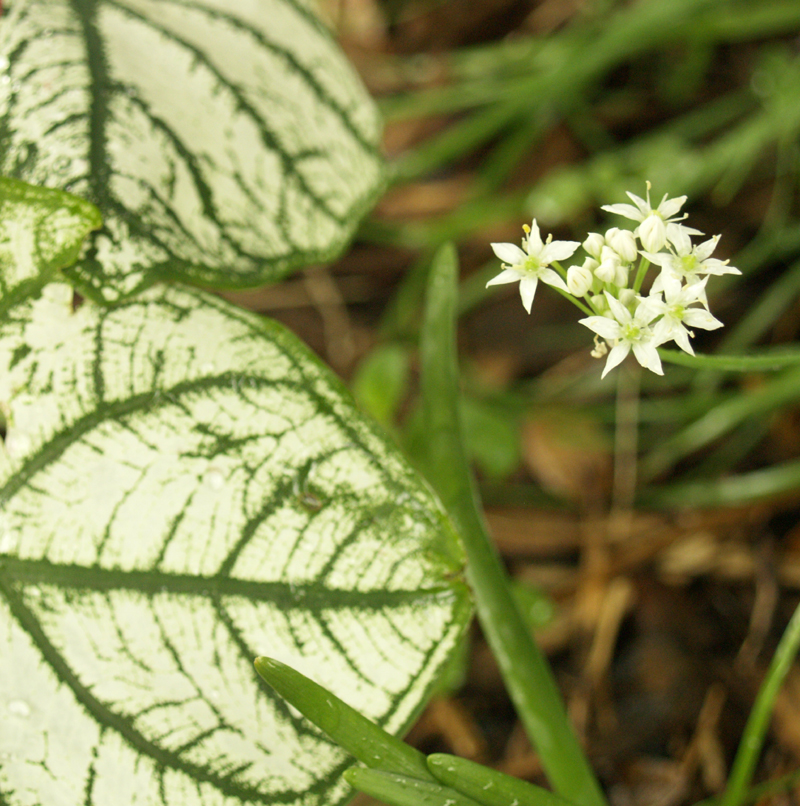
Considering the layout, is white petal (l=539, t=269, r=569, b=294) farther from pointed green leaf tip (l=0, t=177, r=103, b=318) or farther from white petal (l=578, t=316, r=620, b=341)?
pointed green leaf tip (l=0, t=177, r=103, b=318)

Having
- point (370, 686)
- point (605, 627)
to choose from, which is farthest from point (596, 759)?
point (370, 686)

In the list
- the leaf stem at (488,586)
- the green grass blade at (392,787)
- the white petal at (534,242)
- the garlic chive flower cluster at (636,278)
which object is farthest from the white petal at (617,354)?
the green grass blade at (392,787)

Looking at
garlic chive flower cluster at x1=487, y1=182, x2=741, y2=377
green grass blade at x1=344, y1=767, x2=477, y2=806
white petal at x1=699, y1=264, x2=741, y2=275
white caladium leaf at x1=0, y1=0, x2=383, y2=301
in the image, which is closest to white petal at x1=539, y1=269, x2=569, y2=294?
garlic chive flower cluster at x1=487, y1=182, x2=741, y2=377

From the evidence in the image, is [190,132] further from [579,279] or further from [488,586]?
[488,586]

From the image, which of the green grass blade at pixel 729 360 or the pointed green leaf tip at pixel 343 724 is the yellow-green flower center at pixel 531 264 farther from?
the pointed green leaf tip at pixel 343 724

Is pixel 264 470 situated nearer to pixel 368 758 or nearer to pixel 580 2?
pixel 368 758

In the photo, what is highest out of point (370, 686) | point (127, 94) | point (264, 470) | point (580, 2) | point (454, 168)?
point (580, 2)

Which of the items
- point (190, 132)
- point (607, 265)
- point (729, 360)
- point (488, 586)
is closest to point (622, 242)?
point (607, 265)
